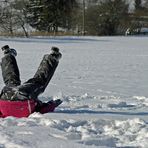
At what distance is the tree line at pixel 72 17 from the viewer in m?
51.3

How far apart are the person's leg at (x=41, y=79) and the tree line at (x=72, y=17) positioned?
38.0m

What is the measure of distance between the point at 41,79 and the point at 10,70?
51cm

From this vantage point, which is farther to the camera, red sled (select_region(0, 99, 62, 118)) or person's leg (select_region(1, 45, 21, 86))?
person's leg (select_region(1, 45, 21, 86))

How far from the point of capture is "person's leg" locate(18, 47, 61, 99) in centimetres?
627

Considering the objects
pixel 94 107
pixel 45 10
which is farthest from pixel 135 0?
pixel 94 107

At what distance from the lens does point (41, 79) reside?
259 inches

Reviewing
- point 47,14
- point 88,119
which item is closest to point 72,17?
point 47,14

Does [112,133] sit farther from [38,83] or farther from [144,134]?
[38,83]

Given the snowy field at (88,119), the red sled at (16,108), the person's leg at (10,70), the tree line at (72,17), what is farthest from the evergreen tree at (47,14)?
the red sled at (16,108)

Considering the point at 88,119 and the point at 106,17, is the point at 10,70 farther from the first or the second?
the point at 106,17

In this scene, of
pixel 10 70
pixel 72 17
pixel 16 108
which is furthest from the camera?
pixel 72 17

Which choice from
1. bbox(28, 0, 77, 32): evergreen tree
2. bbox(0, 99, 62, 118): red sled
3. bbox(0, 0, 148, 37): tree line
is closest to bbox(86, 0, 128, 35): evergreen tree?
bbox(0, 0, 148, 37): tree line

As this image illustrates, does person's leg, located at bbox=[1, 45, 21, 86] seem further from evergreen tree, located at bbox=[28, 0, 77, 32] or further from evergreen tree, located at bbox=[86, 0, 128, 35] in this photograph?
evergreen tree, located at bbox=[86, 0, 128, 35]

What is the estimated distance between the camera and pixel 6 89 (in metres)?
6.31
